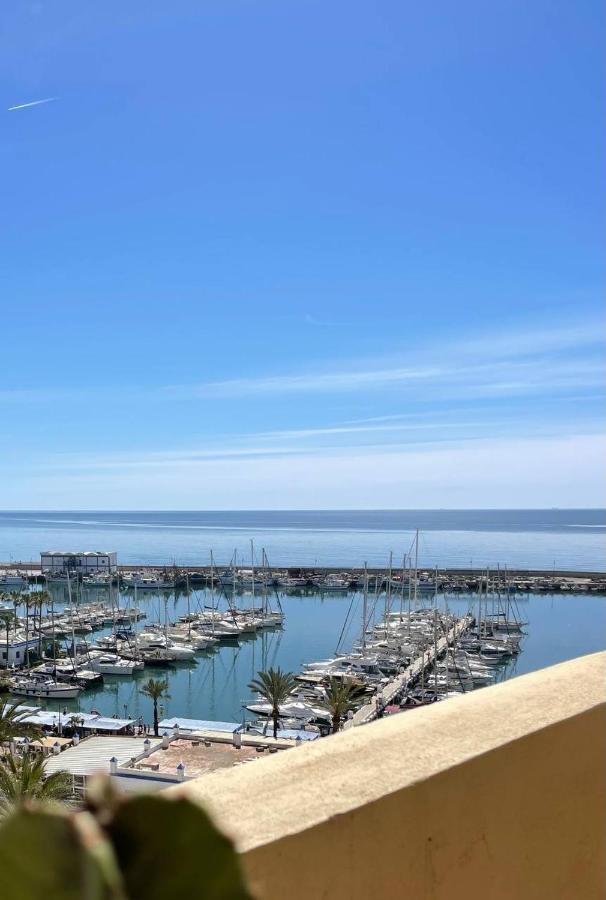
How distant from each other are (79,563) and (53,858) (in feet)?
267

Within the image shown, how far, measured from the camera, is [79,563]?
78125mm

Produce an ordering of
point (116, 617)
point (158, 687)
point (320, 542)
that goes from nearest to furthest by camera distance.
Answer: point (158, 687) → point (116, 617) → point (320, 542)

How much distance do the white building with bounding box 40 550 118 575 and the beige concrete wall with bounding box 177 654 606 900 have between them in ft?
254

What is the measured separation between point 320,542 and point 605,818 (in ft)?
451

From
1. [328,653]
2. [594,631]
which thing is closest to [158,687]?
[328,653]

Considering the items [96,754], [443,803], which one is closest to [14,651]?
[96,754]

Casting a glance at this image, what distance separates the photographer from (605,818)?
8.05 feet

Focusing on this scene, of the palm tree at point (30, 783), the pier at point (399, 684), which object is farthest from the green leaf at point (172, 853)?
the pier at point (399, 684)

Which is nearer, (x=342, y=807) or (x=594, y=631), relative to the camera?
(x=342, y=807)

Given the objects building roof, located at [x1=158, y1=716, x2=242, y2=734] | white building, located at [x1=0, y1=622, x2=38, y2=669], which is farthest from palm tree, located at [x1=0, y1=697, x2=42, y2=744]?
white building, located at [x1=0, y1=622, x2=38, y2=669]

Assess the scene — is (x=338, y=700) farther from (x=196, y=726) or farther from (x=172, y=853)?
(x=172, y=853)

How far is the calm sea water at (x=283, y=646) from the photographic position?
34.5 metres

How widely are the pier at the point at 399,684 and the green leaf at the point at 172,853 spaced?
2449 cm

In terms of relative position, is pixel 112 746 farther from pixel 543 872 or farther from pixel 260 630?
pixel 260 630
